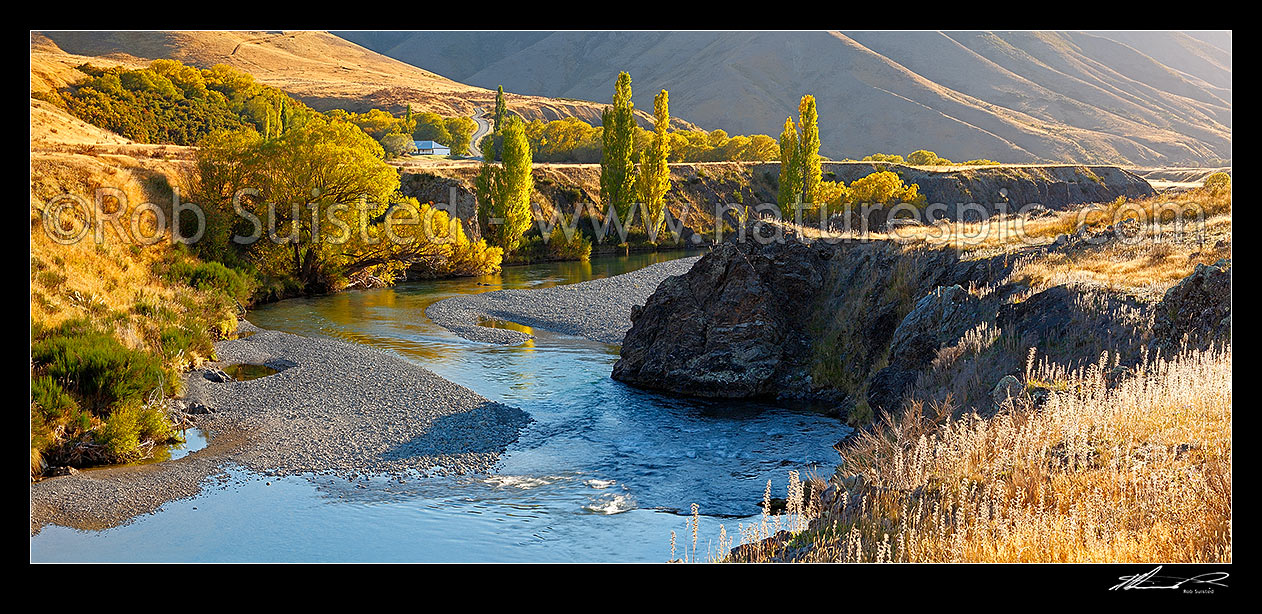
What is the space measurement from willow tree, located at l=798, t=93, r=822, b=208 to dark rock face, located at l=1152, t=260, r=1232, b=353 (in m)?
52.5

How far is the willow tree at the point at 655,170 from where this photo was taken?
6334 centimetres

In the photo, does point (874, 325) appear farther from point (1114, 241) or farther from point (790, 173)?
point (790, 173)

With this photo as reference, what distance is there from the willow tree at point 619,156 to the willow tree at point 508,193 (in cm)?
→ 819

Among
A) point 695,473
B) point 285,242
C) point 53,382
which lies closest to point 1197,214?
point 695,473

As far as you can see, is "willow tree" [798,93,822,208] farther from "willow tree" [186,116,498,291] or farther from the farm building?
the farm building

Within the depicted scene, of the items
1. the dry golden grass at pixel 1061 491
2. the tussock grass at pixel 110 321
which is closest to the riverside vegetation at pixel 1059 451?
the dry golden grass at pixel 1061 491

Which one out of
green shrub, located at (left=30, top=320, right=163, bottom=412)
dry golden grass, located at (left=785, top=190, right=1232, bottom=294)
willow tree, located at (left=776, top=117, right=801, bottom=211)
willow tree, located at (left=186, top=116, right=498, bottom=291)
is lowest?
green shrub, located at (left=30, top=320, right=163, bottom=412)

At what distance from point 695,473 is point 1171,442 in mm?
8595

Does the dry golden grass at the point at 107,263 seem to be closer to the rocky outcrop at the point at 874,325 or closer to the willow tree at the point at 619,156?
the rocky outcrop at the point at 874,325

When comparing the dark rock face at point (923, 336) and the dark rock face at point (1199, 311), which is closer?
the dark rock face at point (1199, 311)

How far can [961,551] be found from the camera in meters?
6.23

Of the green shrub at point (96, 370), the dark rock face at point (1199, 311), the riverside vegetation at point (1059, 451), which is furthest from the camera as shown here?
the green shrub at point (96, 370)

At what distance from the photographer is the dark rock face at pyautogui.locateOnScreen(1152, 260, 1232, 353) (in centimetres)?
1077
